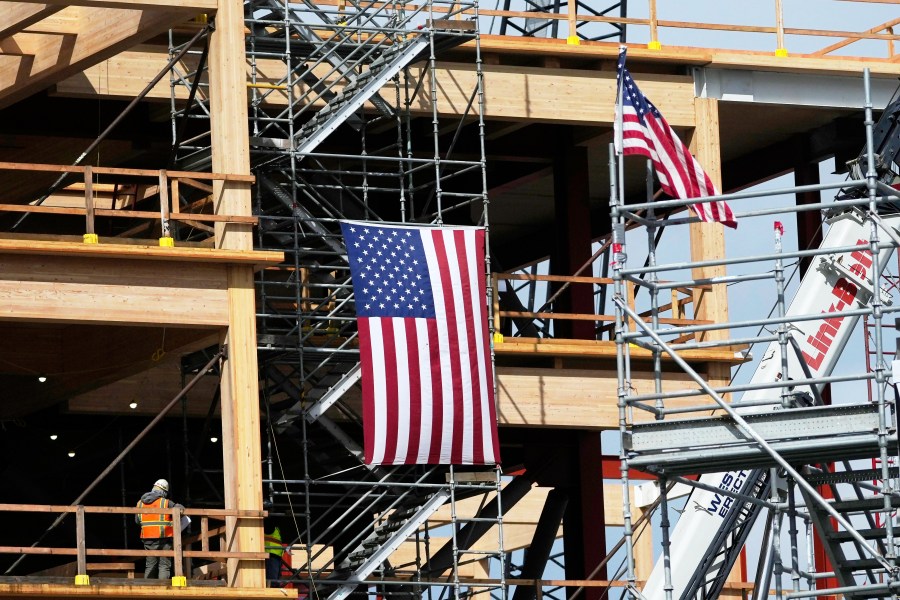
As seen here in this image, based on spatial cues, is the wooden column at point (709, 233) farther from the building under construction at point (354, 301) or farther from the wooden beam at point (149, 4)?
the wooden beam at point (149, 4)

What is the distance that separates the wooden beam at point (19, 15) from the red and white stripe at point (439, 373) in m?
6.24

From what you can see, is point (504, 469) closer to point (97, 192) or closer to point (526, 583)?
point (526, 583)

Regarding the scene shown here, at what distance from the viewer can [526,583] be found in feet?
115

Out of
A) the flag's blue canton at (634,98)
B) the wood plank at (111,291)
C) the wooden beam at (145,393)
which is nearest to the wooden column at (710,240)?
the wooden beam at (145,393)

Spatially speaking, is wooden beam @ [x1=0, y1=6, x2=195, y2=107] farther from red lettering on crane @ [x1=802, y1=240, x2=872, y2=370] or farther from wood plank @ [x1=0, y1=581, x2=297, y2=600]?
red lettering on crane @ [x1=802, y1=240, x2=872, y2=370]

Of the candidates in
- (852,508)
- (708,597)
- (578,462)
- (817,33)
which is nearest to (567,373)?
(578,462)

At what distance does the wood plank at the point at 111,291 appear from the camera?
27.9 metres

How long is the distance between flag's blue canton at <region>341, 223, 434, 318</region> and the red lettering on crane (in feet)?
18.1

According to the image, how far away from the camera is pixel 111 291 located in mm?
28219

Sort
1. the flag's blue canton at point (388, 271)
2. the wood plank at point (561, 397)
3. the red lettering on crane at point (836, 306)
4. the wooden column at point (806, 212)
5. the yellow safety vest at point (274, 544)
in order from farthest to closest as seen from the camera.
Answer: the wooden column at point (806, 212), the wood plank at point (561, 397), the yellow safety vest at point (274, 544), the flag's blue canton at point (388, 271), the red lettering on crane at point (836, 306)

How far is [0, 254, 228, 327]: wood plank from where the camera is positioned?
2791cm

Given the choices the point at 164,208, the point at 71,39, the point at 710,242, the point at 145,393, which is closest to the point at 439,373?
the point at 164,208

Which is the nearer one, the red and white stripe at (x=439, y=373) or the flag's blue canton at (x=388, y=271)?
the red and white stripe at (x=439, y=373)

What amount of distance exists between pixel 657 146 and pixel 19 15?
8.91m
